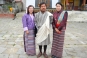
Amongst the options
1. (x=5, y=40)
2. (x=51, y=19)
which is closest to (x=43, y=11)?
(x=51, y=19)

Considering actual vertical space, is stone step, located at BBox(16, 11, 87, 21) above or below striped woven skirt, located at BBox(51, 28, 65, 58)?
above

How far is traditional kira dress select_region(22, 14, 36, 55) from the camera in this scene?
491 cm

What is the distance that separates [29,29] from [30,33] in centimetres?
13

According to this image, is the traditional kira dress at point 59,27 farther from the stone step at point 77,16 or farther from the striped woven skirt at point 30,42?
the stone step at point 77,16

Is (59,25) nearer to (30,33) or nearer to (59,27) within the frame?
(59,27)

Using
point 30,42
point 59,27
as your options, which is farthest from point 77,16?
point 59,27

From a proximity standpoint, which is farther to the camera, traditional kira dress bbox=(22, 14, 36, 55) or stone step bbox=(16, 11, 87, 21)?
stone step bbox=(16, 11, 87, 21)

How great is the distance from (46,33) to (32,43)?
0.67 meters

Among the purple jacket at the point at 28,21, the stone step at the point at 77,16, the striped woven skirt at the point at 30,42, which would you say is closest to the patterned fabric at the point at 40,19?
the purple jacket at the point at 28,21

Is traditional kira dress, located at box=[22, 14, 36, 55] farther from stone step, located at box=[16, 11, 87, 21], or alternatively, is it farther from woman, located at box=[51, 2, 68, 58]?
stone step, located at box=[16, 11, 87, 21]

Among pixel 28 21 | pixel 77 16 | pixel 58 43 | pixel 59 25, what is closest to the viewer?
pixel 59 25

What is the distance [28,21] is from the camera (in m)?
4.94

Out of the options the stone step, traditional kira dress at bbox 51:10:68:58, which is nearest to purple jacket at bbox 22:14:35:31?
traditional kira dress at bbox 51:10:68:58

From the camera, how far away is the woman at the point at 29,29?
4887 mm
